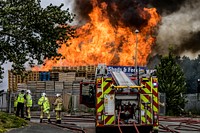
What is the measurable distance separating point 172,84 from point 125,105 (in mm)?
23129

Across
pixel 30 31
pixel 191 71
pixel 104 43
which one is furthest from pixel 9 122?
pixel 191 71

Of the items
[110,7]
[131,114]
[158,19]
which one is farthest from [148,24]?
[131,114]

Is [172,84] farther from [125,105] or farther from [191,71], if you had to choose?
[191,71]

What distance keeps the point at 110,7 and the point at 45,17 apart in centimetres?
2746

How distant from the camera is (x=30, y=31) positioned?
64.3 ft

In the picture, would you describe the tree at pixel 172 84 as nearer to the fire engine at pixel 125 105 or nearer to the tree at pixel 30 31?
the tree at pixel 30 31

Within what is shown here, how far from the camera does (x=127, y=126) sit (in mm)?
15328

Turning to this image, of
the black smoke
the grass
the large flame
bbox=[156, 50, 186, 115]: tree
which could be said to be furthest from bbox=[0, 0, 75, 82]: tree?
the black smoke

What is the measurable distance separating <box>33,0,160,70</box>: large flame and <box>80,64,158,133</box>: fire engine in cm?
2667

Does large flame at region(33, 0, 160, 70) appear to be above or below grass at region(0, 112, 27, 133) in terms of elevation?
above

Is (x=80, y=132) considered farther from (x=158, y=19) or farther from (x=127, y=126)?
(x=158, y=19)

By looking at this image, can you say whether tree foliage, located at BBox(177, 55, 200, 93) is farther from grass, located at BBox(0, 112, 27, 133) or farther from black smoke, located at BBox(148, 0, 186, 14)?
grass, located at BBox(0, 112, 27, 133)

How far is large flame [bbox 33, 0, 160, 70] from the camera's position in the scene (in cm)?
4297

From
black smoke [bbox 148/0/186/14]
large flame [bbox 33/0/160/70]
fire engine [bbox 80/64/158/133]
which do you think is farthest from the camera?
black smoke [bbox 148/0/186/14]
